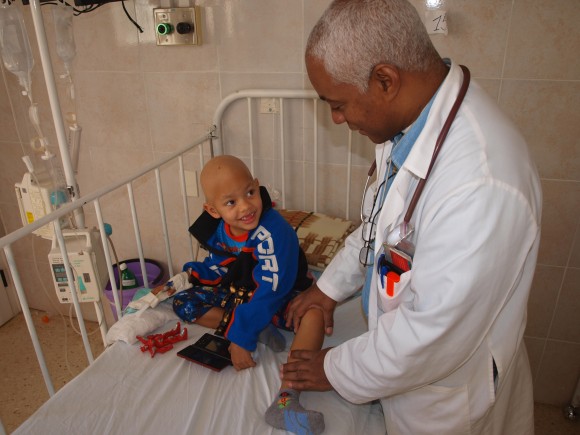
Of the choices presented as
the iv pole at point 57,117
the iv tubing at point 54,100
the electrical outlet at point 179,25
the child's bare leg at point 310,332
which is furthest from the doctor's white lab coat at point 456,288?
the electrical outlet at point 179,25

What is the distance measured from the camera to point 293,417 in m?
1.17

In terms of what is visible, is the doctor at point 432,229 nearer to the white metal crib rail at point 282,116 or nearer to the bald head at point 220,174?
the bald head at point 220,174

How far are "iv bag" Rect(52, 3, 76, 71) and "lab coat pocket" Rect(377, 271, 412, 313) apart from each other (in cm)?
132

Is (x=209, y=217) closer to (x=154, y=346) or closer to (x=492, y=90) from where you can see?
(x=154, y=346)

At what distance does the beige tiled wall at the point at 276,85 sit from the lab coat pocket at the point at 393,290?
1115 millimetres

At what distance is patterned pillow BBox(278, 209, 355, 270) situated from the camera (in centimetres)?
189

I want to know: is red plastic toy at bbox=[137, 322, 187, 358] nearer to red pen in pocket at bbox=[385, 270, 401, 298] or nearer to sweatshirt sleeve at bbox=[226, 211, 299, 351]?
sweatshirt sleeve at bbox=[226, 211, 299, 351]

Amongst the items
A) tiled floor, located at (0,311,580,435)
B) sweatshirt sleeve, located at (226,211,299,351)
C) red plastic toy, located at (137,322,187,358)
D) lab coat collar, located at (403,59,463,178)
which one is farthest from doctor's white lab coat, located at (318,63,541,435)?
tiled floor, located at (0,311,580,435)

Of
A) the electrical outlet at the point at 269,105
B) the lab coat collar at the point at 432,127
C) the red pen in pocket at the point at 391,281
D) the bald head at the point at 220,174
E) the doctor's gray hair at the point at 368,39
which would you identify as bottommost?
the red pen in pocket at the point at 391,281

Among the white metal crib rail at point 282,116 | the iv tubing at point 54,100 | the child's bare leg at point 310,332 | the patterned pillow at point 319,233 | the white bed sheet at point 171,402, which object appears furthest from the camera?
the white metal crib rail at point 282,116

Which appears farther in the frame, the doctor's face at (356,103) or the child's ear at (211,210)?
the child's ear at (211,210)

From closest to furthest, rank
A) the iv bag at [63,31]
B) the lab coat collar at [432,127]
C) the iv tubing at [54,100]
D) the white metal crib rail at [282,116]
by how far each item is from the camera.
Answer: the lab coat collar at [432,127] < the iv tubing at [54,100] < the iv bag at [63,31] < the white metal crib rail at [282,116]

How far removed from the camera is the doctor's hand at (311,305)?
5.08 ft

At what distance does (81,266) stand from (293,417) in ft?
2.93
